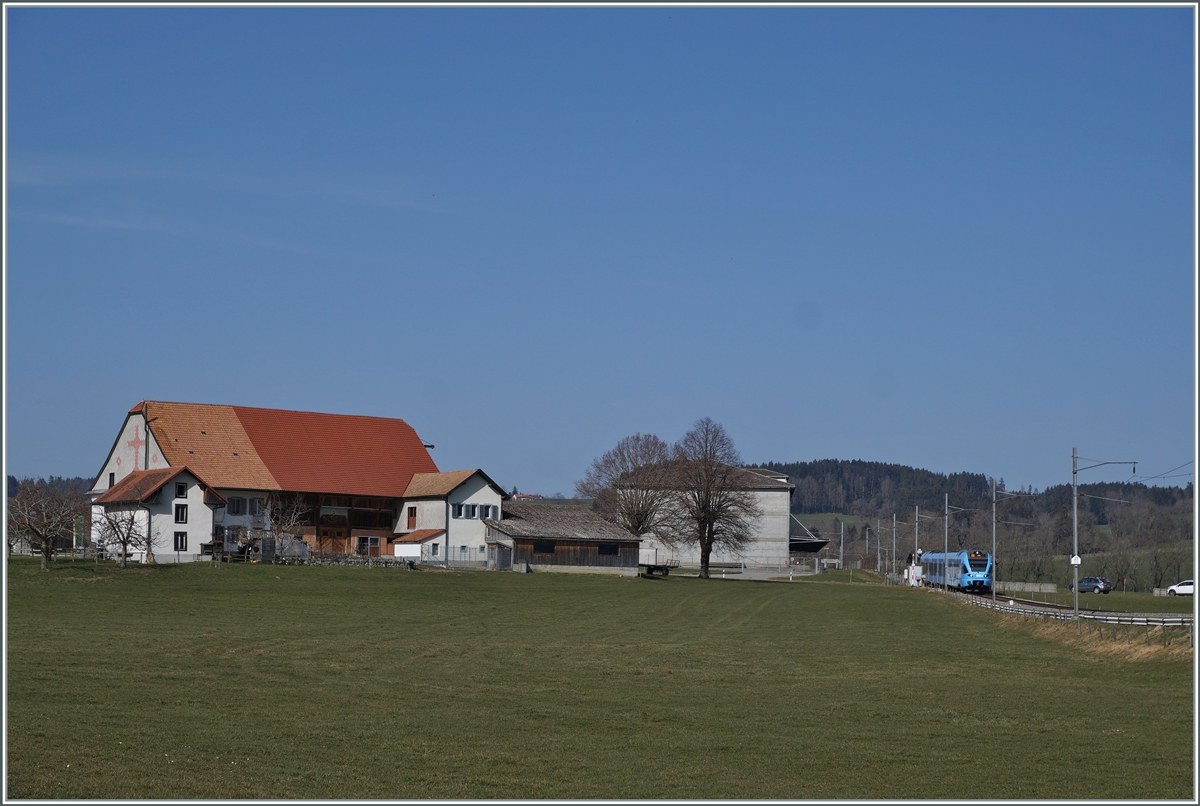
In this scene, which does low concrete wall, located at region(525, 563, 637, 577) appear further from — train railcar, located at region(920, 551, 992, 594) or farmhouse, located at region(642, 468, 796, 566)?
farmhouse, located at region(642, 468, 796, 566)

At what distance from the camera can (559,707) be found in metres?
25.9

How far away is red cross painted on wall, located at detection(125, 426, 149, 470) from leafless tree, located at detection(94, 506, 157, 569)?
6.31m

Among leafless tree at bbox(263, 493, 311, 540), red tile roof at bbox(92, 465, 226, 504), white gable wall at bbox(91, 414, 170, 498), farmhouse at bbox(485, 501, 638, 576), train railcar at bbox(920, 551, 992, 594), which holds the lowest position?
train railcar at bbox(920, 551, 992, 594)

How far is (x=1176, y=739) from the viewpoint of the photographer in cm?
2270

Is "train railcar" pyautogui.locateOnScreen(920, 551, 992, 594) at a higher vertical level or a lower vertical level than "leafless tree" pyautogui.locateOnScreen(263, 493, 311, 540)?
lower

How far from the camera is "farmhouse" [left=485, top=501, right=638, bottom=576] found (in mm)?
90500

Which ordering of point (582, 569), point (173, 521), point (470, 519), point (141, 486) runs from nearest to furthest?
point (173, 521), point (141, 486), point (470, 519), point (582, 569)

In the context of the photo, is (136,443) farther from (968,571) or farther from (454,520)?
(968,571)

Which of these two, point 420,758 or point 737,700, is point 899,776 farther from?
point 737,700

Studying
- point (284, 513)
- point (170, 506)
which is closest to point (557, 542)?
point (284, 513)

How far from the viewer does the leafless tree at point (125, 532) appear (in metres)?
70.1

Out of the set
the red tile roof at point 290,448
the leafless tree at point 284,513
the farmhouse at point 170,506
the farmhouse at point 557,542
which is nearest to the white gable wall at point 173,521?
the farmhouse at point 170,506

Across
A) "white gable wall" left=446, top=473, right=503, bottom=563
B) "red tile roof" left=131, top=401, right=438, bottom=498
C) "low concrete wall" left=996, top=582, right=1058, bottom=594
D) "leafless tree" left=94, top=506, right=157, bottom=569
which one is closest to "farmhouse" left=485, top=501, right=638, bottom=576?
"white gable wall" left=446, top=473, right=503, bottom=563

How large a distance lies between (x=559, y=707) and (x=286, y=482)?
68.4 m
